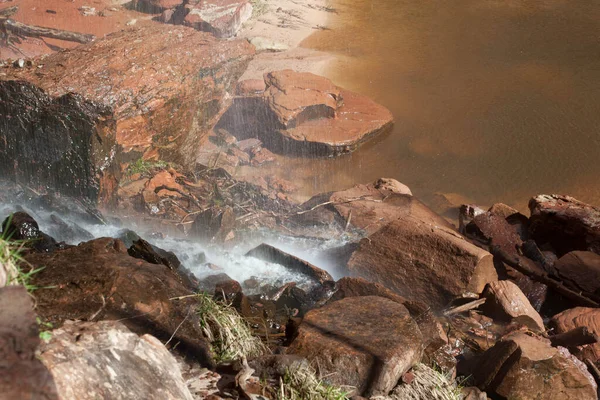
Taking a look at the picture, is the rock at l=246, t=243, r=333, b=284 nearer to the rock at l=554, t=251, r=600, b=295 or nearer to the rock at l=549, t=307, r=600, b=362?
the rock at l=549, t=307, r=600, b=362

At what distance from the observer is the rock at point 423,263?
20.1 ft

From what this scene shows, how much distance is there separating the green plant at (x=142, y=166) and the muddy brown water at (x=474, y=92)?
2596 mm

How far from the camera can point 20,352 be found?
89.6 inches

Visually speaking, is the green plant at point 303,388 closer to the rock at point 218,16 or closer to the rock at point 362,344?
the rock at point 362,344

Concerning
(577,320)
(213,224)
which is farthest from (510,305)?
(213,224)

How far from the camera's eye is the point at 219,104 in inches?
374

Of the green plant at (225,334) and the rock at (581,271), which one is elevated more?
the green plant at (225,334)

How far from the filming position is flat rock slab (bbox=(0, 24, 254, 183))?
7.55 metres

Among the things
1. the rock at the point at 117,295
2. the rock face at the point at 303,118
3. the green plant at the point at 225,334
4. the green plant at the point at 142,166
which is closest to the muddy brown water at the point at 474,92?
the rock face at the point at 303,118

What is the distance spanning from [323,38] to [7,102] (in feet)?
29.3

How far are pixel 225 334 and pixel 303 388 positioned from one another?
0.81 meters

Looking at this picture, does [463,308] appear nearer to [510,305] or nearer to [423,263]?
[510,305]

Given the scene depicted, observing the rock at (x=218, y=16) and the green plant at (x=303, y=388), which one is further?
the rock at (x=218, y=16)

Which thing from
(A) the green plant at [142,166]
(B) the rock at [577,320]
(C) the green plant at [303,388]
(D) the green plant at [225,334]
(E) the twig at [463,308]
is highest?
(C) the green plant at [303,388]
